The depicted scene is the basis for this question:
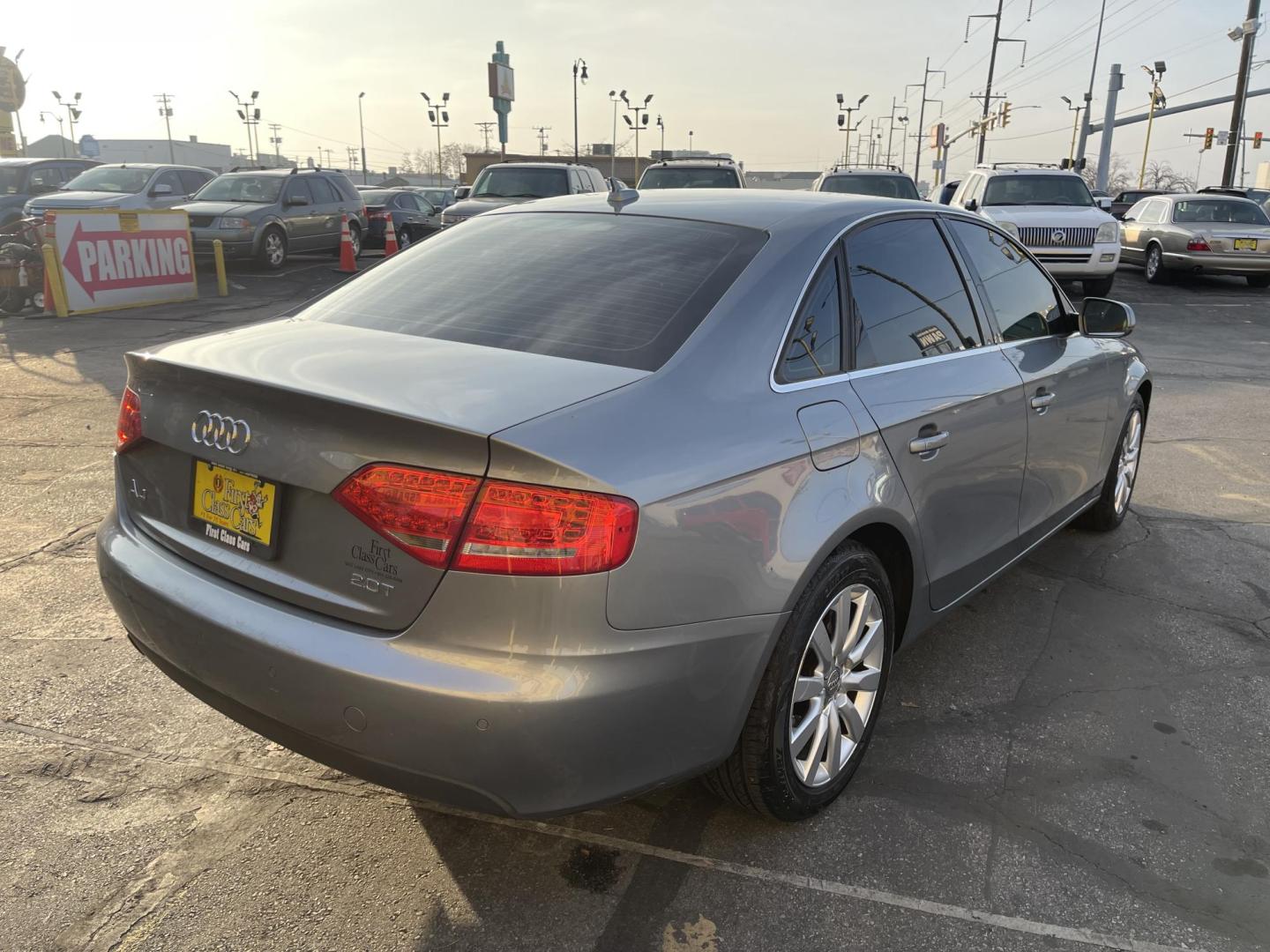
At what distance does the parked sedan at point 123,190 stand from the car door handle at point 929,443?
15065 millimetres

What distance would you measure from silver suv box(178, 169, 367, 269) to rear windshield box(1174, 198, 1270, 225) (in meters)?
15.0

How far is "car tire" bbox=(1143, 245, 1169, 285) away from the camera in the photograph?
17797mm

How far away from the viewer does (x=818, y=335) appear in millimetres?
2664

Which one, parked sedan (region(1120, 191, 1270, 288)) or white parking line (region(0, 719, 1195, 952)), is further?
parked sedan (region(1120, 191, 1270, 288))

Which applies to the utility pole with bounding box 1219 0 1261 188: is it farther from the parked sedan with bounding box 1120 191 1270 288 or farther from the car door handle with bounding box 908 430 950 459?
the car door handle with bounding box 908 430 950 459

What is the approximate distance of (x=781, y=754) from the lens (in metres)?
2.46

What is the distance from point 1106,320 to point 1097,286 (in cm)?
1255

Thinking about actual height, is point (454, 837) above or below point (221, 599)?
below

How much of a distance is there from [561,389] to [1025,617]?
8.93 ft

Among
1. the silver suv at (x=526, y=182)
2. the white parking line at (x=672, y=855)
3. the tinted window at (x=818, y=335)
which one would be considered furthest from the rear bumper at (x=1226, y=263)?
the white parking line at (x=672, y=855)

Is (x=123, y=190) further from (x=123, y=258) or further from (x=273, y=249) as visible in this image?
(x=123, y=258)

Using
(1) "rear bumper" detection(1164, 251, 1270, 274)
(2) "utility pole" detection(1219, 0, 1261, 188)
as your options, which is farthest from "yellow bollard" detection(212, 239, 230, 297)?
(2) "utility pole" detection(1219, 0, 1261, 188)

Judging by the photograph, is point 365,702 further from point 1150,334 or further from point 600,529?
point 1150,334

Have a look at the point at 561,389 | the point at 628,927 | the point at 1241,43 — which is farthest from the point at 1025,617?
the point at 1241,43
